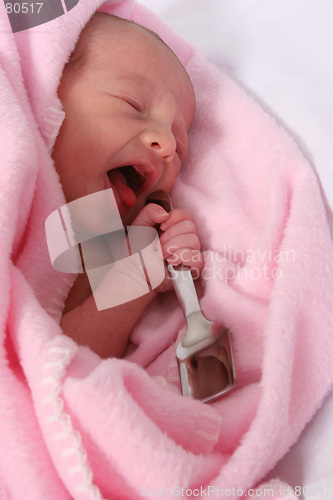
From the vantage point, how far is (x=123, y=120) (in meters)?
0.90

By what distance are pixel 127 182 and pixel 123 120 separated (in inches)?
4.6

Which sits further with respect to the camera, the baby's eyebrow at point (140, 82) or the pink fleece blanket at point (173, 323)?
the baby's eyebrow at point (140, 82)

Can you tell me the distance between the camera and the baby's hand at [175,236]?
869 millimetres

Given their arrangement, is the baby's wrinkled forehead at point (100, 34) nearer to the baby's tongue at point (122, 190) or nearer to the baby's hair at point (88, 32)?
the baby's hair at point (88, 32)

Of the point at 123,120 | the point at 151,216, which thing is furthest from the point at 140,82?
the point at 151,216

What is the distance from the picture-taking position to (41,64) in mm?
891

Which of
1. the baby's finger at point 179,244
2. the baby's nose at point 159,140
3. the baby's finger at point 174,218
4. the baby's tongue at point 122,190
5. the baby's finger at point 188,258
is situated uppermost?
the baby's nose at point 159,140

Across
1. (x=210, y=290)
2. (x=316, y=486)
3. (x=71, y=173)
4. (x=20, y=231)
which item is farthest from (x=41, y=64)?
(x=316, y=486)

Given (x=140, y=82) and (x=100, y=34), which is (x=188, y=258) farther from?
(x=100, y=34)

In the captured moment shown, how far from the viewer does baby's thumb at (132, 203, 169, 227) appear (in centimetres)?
90

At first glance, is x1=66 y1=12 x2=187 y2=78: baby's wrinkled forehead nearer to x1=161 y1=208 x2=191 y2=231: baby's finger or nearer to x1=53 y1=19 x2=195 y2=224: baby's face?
x1=53 y1=19 x2=195 y2=224: baby's face

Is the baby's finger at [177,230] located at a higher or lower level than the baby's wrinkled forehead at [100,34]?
lower

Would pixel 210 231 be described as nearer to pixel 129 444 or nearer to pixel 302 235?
pixel 302 235

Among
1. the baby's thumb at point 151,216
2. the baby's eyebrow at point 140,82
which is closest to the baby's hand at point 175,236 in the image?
the baby's thumb at point 151,216
